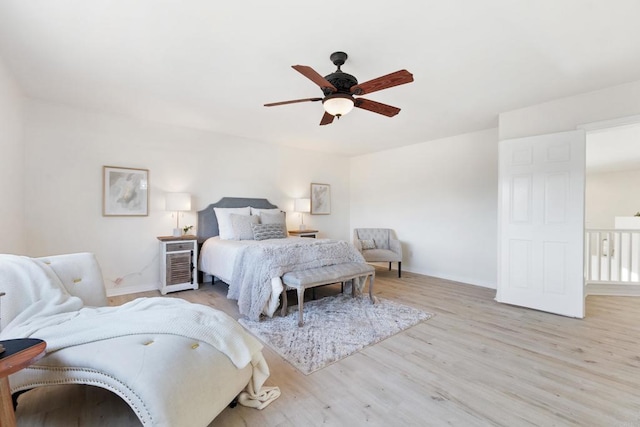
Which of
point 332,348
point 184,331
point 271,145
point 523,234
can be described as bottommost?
point 332,348

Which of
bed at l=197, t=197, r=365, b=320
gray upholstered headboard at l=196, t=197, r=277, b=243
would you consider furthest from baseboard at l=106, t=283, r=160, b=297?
gray upholstered headboard at l=196, t=197, r=277, b=243

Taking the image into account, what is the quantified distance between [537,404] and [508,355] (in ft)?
2.10

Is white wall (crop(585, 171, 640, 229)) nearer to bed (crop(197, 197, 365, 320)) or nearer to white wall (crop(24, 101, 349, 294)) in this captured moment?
bed (crop(197, 197, 365, 320))

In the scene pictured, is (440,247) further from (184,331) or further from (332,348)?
(184,331)

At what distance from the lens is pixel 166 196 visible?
13.8 ft

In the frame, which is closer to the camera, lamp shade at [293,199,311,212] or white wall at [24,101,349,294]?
white wall at [24,101,349,294]

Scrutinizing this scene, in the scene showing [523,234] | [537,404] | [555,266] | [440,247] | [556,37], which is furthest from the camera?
[440,247]

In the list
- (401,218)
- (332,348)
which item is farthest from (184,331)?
(401,218)

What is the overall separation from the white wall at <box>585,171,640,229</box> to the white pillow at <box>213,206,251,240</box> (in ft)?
29.9

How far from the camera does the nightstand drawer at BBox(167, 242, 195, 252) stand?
13.4 feet

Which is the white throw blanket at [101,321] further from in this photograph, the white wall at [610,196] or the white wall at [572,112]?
the white wall at [610,196]

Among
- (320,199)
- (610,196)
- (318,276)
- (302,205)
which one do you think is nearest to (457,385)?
(318,276)

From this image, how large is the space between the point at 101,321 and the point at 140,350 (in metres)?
0.43

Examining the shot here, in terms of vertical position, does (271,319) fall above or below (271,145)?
below
